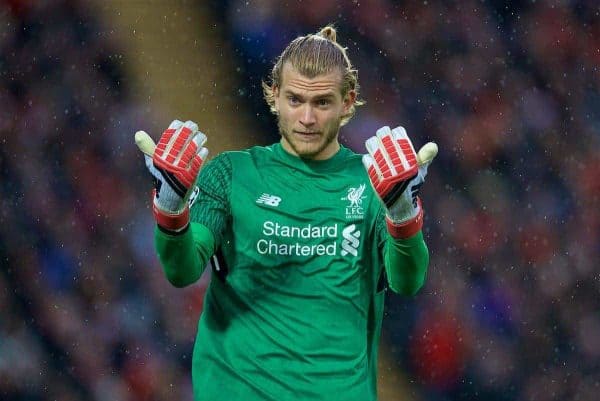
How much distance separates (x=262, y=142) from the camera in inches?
152

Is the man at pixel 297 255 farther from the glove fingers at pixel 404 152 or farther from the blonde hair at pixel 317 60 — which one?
the glove fingers at pixel 404 152

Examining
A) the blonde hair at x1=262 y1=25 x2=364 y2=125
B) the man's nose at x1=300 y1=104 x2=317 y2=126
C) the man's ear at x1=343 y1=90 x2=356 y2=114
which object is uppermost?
the blonde hair at x1=262 y1=25 x2=364 y2=125

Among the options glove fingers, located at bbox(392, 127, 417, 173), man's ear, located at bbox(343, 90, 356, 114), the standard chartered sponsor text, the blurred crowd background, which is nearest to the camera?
glove fingers, located at bbox(392, 127, 417, 173)

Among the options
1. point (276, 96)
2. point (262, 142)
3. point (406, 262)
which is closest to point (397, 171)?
point (406, 262)

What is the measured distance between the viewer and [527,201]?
3949 mm

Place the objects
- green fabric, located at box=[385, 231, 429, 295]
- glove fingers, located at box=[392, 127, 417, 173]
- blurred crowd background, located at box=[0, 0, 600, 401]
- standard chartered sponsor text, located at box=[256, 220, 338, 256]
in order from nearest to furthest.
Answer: glove fingers, located at box=[392, 127, 417, 173] → green fabric, located at box=[385, 231, 429, 295] → standard chartered sponsor text, located at box=[256, 220, 338, 256] → blurred crowd background, located at box=[0, 0, 600, 401]

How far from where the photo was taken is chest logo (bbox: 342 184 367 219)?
7.56 ft

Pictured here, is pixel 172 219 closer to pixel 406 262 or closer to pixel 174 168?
pixel 174 168

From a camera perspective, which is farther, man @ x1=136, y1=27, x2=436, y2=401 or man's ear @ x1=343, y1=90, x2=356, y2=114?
man's ear @ x1=343, y1=90, x2=356, y2=114

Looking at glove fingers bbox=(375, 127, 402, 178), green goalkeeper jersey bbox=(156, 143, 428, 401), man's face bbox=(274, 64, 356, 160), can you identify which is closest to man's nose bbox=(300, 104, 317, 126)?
man's face bbox=(274, 64, 356, 160)

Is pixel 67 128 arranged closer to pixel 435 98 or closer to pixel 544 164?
pixel 435 98

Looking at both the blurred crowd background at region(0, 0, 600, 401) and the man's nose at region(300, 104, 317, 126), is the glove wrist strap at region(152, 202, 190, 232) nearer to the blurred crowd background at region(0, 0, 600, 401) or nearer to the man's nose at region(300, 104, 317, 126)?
the man's nose at region(300, 104, 317, 126)

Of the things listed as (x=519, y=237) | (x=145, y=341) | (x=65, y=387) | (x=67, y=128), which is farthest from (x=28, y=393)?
(x=519, y=237)

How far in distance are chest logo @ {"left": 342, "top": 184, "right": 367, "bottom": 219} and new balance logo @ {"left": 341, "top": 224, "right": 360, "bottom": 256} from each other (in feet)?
0.08
